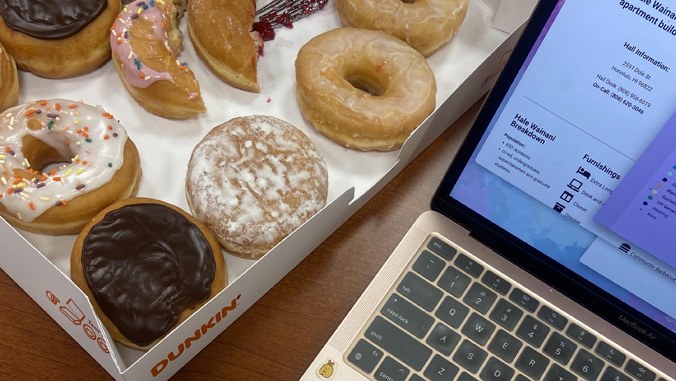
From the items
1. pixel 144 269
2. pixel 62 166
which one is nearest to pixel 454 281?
pixel 144 269

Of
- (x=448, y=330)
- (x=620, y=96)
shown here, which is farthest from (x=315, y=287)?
(x=620, y=96)

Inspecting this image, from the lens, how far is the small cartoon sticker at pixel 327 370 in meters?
0.74

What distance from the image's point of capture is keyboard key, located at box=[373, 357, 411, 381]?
0.73 meters

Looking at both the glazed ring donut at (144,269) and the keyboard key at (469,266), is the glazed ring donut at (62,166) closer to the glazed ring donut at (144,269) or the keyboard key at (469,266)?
the glazed ring donut at (144,269)

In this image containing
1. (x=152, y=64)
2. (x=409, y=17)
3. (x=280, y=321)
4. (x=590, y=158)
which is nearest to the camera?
(x=590, y=158)

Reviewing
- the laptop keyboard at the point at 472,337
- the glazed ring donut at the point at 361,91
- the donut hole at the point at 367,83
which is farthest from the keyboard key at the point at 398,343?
the donut hole at the point at 367,83

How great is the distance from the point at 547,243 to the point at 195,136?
21.8 inches

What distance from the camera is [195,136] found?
1018 mm

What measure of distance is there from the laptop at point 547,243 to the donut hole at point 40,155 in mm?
497

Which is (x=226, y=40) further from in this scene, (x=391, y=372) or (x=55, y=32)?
(x=391, y=372)

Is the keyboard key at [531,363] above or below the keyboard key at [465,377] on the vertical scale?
above

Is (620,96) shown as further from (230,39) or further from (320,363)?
(230,39)

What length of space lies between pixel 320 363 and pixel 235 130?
37 centimetres

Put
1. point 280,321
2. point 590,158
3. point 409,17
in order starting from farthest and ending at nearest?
1. point 409,17
2. point 280,321
3. point 590,158
